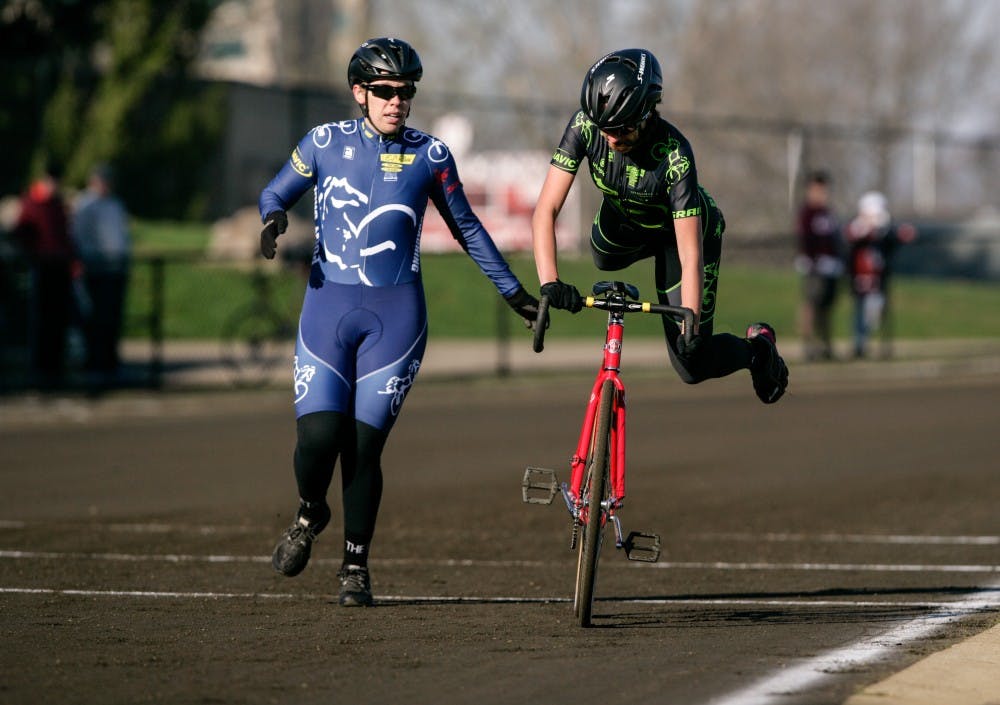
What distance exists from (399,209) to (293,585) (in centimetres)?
183

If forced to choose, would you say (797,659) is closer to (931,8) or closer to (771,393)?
(771,393)

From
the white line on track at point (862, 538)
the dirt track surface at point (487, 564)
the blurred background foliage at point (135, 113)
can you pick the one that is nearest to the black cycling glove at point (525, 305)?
the dirt track surface at point (487, 564)

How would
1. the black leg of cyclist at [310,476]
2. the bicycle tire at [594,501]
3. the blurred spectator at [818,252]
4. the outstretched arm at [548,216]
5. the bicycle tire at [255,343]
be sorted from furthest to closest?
1. the blurred spectator at [818,252]
2. the bicycle tire at [255,343]
3. the black leg of cyclist at [310,476]
4. the outstretched arm at [548,216]
5. the bicycle tire at [594,501]

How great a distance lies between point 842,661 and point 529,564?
10.1 feet

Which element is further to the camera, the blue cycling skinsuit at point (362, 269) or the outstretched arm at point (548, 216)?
the blue cycling skinsuit at point (362, 269)

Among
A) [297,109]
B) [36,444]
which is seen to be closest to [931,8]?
[297,109]

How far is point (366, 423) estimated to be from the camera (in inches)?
313

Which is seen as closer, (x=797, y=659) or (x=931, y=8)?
(x=797, y=659)

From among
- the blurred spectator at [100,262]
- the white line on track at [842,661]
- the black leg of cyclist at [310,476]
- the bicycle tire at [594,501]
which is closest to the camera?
the white line on track at [842,661]

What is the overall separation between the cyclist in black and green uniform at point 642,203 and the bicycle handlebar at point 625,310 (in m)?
0.04

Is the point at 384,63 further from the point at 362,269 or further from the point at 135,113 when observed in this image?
the point at 135,113

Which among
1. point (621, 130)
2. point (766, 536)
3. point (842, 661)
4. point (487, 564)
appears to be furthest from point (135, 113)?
point (842, 661)

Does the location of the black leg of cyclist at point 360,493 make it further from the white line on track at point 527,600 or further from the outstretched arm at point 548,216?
the outstretched arm at point 548,216

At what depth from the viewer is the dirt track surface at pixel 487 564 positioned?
640 centimetres
